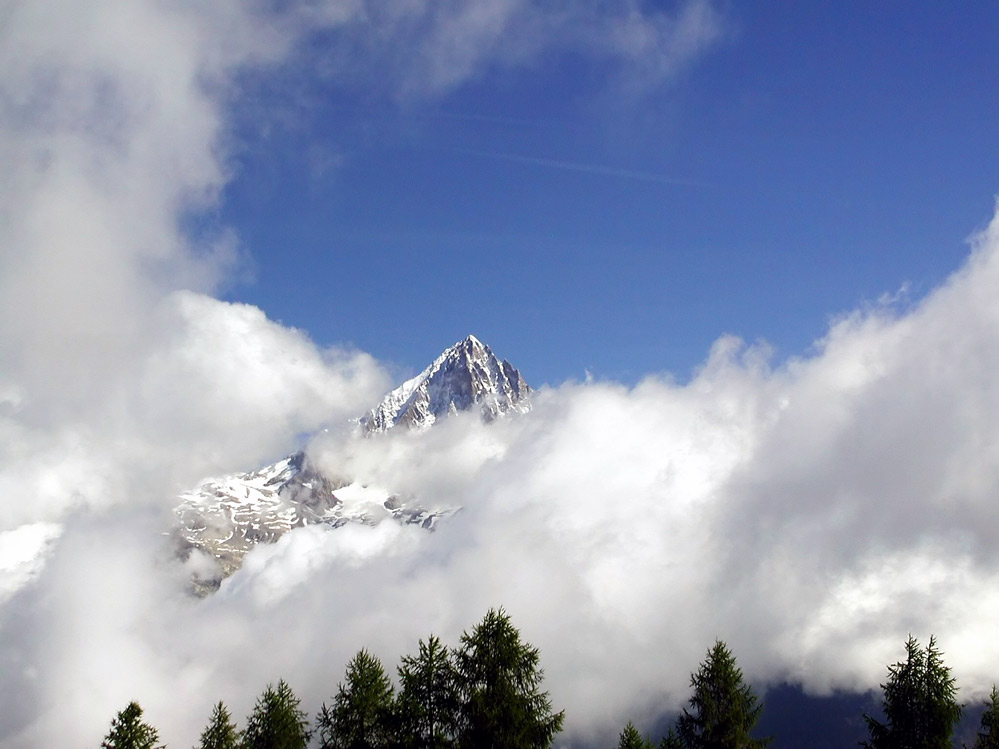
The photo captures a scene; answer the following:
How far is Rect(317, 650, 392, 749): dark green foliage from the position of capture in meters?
44.8

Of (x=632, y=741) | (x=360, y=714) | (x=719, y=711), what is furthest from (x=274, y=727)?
(x=719, y=711)

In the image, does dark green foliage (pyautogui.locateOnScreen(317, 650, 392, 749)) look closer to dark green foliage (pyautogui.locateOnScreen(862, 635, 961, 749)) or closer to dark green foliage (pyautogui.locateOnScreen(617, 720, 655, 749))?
dark green foliage (pyautogui.locateOnScreen(617, 720, 655, 749))

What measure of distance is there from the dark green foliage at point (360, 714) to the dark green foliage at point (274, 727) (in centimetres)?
222

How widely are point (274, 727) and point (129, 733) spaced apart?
29.5 feet

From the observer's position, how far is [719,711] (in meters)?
49.3

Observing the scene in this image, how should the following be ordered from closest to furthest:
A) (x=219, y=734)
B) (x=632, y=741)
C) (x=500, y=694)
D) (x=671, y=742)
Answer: (x=500, y=694) → (x=671, y=742) → (x=219, y=734) → (x=632, y=741)

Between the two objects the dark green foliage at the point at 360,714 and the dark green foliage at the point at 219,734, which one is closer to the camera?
the dark green foliage at the point at 360,714

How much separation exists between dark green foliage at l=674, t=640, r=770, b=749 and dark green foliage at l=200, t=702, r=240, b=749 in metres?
27.4

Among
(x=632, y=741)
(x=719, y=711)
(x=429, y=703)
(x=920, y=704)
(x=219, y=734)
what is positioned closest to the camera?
(x=429, y=703)

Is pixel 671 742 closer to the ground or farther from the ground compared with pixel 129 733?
closer to the ground

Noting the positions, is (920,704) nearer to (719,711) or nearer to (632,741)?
(719,711)

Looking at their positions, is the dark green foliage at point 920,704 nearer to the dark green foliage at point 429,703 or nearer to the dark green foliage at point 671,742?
the dark green foliage at point 671,742

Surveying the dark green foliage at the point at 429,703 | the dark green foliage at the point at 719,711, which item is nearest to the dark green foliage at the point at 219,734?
the dark green foliage at the point at 429,703

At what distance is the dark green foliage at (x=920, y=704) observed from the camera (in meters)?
43.7
